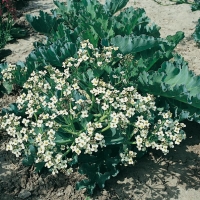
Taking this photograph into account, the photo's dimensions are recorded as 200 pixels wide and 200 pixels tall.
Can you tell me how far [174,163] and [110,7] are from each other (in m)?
2.63

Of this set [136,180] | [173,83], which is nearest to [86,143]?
[136,180]

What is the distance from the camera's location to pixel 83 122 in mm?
3311

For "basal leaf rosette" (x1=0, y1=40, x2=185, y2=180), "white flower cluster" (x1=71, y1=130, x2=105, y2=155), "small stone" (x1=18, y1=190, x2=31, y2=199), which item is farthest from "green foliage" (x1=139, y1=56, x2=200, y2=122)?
"small stone" (x1=18, y1=190, x2=31, y2=199)

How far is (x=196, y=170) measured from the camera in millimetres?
3609

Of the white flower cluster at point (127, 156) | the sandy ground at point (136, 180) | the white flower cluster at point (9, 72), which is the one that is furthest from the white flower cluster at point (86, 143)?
the white flower cluster at point (9, 72)

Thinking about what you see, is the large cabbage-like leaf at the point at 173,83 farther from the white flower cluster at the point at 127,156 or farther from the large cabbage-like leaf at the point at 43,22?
the large cabbage-like leaf at the point at 43,22

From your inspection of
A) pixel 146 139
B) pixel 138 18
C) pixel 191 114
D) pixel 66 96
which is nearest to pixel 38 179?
pixel 66 96

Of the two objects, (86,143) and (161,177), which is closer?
(86,143)

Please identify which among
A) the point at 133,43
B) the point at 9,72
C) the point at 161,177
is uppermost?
the point at 133,43

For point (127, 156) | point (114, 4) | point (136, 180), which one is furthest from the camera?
point (114, 4)

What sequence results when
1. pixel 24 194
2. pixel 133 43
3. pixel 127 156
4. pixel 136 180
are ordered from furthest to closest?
pixel 133 43
pixel 136 180
pixel 24 194
pixel 127 156

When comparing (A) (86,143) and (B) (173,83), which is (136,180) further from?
(B) (173,83)

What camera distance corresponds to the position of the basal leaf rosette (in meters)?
3.07

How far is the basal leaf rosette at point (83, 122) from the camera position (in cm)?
307
